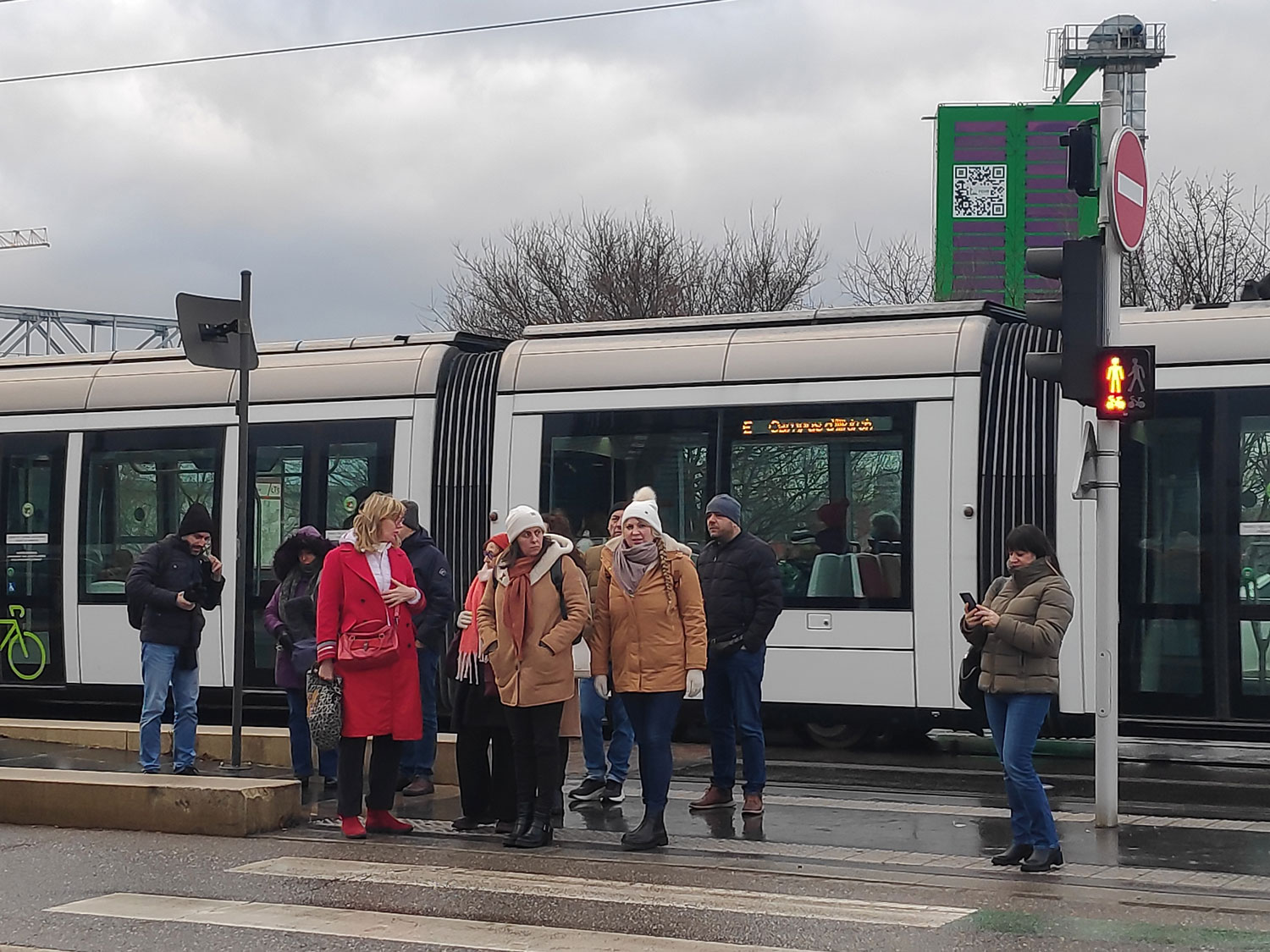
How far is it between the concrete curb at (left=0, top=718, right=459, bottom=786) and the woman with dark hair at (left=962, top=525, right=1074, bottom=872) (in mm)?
4006

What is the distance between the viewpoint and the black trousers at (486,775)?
381 inches

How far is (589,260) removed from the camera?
44.4m

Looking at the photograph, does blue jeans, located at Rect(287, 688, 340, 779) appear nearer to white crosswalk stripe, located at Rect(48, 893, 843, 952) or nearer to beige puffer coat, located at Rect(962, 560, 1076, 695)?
white crosswalk stripe, located at Rect(48, 893, 843, 952)

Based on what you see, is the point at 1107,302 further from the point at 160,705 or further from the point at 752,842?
the point at 160,705

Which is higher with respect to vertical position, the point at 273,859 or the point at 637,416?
the point at 637,416

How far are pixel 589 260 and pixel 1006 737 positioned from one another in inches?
A: 1441

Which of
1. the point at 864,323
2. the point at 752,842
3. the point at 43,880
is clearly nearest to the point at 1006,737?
the point at 752,842

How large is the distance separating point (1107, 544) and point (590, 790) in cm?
332

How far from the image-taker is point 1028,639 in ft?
27.0

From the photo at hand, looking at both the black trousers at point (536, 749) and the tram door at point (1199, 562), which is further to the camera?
the tram door at point (1199, 562)

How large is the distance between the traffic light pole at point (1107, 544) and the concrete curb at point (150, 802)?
4263 mm

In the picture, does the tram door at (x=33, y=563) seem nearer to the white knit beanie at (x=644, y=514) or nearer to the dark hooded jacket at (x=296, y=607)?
the dark hooded jacket at (x=296, y=607)

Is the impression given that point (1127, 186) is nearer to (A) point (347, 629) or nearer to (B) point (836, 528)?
(B) point (836, 528)

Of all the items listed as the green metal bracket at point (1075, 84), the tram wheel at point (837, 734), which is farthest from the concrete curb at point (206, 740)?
the green metal bracket at point (1075, 84)
